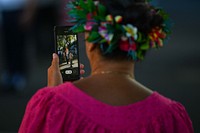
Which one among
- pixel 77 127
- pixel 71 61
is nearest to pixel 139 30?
pixel 77 127

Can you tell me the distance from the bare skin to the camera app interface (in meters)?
0.55

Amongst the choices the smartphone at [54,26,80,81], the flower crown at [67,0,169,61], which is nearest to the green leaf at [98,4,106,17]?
the flower crown at [67,0,169,61]

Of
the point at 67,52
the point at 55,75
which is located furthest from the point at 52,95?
the point at 67,52

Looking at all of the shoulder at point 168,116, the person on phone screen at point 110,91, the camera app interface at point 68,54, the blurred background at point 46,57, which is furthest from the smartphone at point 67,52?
the blurred background at point 46,57

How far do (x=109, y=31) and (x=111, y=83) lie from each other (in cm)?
14

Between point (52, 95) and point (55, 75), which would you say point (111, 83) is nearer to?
point (52, 95)

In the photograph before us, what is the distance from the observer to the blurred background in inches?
119

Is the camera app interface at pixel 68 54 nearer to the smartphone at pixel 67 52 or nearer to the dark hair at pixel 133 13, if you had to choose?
the smartphone at pixel 67 52

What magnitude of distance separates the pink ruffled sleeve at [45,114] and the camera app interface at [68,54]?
1.89ft

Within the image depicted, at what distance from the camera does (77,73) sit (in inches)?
68.4

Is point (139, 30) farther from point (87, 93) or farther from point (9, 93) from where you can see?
point (9, 93)

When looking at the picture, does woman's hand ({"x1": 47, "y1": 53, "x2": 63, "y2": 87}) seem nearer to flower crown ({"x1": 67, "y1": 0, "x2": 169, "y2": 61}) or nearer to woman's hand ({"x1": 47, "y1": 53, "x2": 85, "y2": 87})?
woman's hand ({"x1": 47, "y1": 53, "x2": 85, "y2": 87})

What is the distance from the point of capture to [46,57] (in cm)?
327

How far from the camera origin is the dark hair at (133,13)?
1.08m
